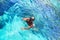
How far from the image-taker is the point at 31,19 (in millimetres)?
1451

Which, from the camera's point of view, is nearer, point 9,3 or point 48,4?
point 9,3

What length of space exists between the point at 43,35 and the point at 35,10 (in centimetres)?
25

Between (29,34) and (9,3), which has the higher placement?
(9,3)

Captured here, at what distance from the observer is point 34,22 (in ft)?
4.81

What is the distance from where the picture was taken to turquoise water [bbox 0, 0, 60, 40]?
1377 millimetres

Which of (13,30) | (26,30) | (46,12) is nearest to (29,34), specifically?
(26,30)

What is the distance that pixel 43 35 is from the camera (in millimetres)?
1475

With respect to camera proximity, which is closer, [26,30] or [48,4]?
[26,30]

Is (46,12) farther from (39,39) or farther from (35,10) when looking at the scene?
(39,39)

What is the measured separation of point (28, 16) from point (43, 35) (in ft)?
0.75

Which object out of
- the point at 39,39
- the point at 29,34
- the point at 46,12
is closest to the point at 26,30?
the point at 29,34

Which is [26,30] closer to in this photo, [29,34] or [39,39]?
[29,34]

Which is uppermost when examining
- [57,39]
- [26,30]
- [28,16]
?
[28,16]

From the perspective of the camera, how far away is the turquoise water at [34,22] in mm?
1377
